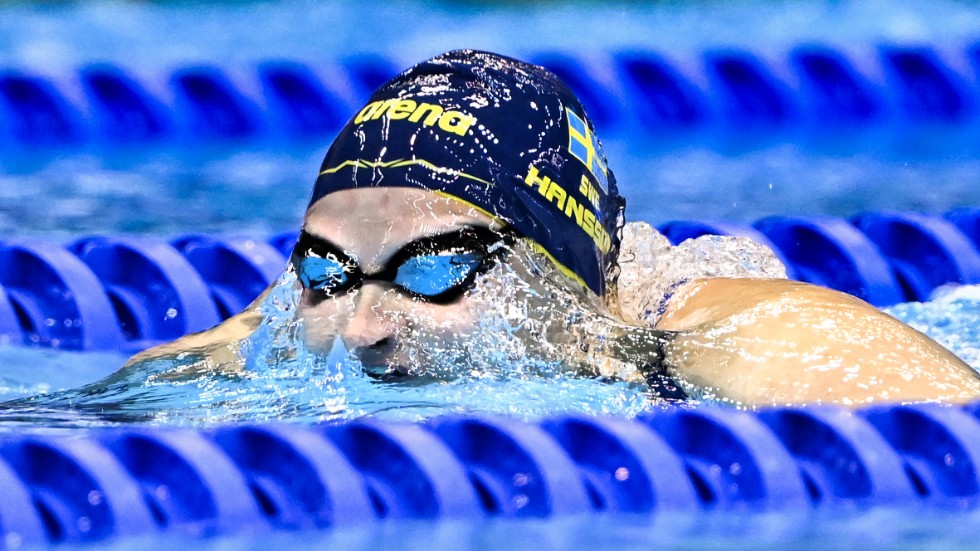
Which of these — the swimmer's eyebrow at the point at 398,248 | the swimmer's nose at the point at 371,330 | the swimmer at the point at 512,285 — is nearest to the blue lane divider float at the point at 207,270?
the swimmer at the point at 512,285

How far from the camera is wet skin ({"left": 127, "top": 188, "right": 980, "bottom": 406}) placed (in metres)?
2.42

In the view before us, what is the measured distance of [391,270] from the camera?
7.97 ft

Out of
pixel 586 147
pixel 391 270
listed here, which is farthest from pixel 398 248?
pixel 586 147

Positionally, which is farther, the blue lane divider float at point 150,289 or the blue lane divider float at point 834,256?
the blue lane divider float at point 834,256

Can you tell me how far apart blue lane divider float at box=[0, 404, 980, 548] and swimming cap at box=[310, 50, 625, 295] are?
376 millimetres

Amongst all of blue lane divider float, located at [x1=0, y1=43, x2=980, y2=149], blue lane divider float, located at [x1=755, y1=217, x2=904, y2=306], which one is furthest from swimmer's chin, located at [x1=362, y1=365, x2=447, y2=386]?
blue lane divider float, located at [x1=0, y1=43, x2=980, y2=149]

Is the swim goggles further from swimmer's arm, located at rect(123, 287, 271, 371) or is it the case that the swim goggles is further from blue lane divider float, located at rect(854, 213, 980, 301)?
blue lane divider float, located at rect(854, 213, 980, 301)

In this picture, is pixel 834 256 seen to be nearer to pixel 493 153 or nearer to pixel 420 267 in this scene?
Answer: pixel 493 153

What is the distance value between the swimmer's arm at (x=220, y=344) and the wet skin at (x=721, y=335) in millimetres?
365

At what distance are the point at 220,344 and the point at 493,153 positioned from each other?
28.2 inches

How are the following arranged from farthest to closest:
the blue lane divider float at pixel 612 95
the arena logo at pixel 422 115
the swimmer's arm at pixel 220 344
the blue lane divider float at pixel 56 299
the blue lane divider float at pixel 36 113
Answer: the blue lane divider float at pixel 612 95 < the blue lane divider float at pixel 36 113 < the blue lane divider float at pixel 56 299 < the swimmer's arm at pixel 220 344 < the arena logo at pixel 422 115

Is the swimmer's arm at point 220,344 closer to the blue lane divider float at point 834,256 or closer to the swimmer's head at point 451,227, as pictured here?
the swimmer's head at point 451,227

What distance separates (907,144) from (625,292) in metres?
3.10

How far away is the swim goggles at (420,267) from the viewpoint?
2430 mm
